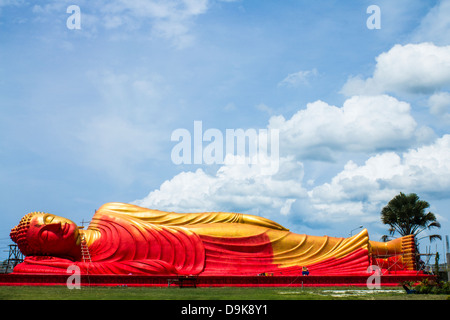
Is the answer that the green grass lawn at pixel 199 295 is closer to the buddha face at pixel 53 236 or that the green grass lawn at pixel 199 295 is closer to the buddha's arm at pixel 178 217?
the buddha face at pixel 53 236

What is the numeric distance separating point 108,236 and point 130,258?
121cm

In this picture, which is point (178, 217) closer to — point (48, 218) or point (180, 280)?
point (180, 280)

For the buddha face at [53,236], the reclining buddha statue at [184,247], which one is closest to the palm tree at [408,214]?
the reclining buddha statue at [184,247]

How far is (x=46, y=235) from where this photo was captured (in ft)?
56.6

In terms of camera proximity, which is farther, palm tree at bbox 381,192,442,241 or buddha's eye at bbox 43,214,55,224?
palm tree at bbox 381,192,442,241

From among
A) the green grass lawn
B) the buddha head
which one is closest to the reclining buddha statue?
the buddha head

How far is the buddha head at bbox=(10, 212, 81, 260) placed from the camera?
56.5 ft

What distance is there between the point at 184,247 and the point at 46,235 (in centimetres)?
501

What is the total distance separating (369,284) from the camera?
16.8 metres

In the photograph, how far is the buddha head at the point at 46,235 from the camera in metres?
17.2

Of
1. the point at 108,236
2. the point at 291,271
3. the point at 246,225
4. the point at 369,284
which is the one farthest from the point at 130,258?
the point at 369,284

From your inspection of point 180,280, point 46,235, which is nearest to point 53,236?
point 46,235

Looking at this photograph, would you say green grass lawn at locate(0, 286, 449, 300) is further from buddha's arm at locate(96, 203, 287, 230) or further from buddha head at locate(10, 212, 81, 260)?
buddha's arm at locate(96, 203, 287, 230)
